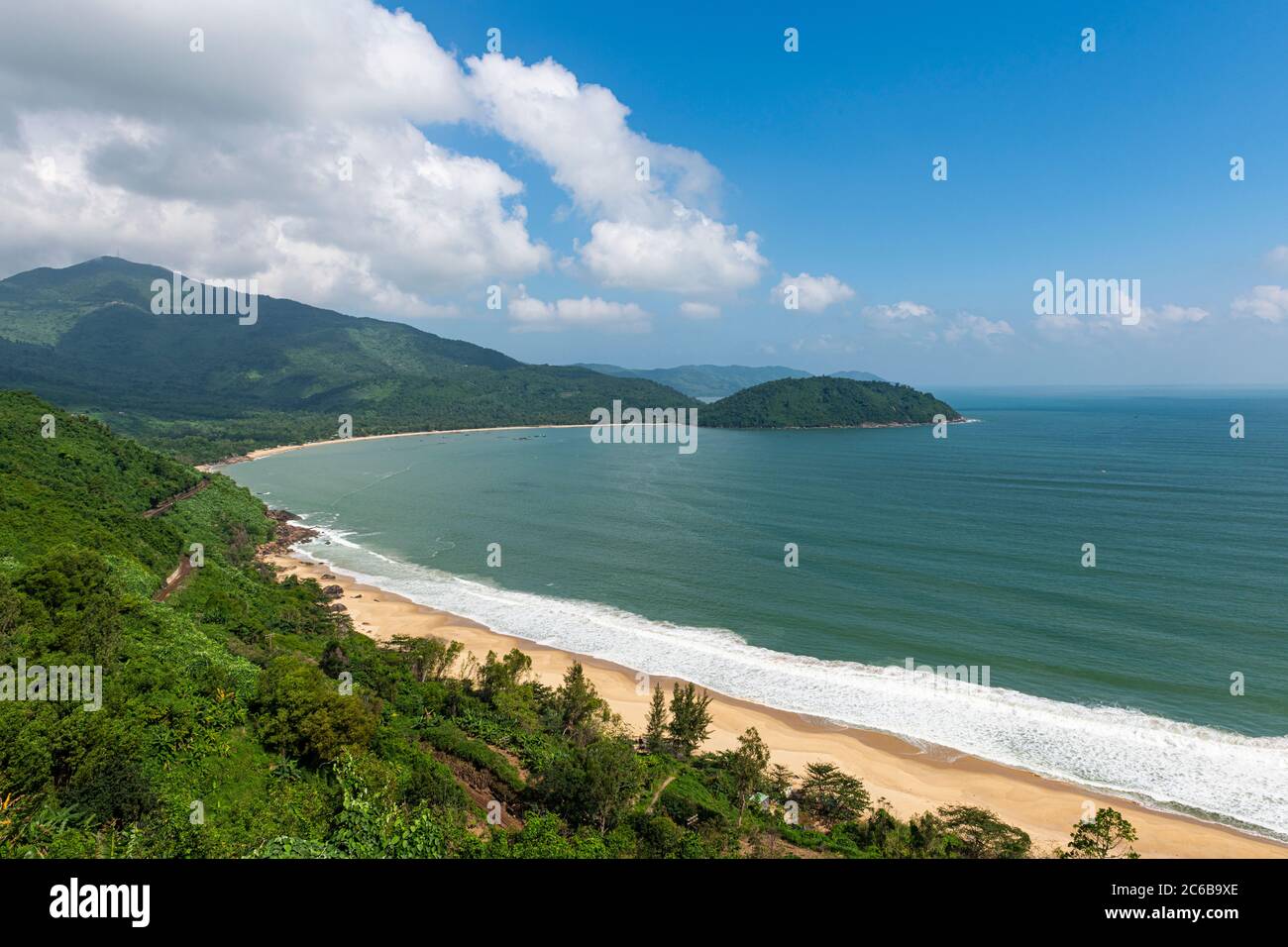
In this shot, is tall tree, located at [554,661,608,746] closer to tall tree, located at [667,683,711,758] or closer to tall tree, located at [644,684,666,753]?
tall tree, located at [644,684,666,753]

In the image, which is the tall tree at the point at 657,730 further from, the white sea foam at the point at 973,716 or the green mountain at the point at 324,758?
the white sea foam at the point at 973,716

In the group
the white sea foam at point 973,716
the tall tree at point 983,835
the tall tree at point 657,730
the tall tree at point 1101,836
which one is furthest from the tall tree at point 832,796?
the white sea foam at point 973,716

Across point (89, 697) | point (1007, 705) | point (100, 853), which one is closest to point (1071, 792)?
point (1007, 705)

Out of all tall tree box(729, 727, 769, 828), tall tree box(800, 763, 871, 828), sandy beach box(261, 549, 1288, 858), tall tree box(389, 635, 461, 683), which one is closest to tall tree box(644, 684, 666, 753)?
sandy beach box(261, 549, 1288, 858)

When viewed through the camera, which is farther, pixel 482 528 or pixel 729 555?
pixel 482 528

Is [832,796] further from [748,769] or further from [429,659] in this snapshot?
[429,659]
